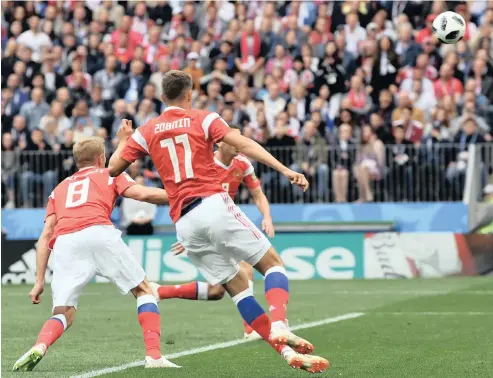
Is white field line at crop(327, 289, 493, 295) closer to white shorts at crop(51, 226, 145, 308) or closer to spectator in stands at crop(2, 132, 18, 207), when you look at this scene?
spectator in stands at crop(2, 132, 18, 207)

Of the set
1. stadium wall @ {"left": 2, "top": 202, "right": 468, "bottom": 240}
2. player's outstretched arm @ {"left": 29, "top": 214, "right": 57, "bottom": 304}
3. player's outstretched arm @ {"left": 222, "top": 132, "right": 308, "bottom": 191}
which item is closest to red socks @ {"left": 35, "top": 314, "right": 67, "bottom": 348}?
player's outstretched arm @ {"left": 29, "top": 214, "right": 57, "bottom": 304}

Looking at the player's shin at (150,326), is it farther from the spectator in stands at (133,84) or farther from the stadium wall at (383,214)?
the spectator in stands at (133,84)

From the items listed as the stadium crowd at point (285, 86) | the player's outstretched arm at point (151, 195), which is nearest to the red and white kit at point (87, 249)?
the player's outstretched arm at point (151, 195)

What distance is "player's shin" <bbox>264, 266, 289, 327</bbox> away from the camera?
26.2ft

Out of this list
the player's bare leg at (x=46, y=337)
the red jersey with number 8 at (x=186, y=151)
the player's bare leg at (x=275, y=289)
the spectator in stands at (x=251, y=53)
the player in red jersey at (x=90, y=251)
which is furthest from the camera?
the spectator in stands at (x=251, y=53)

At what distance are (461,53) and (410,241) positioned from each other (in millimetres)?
3884

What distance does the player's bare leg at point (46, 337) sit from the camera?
8383 mm

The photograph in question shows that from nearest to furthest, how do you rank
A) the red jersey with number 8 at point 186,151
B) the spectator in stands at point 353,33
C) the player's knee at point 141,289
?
the red jersey with number 8 at point 186,151
the player's knee at point 141,289
the spectator in stands at point 353,33

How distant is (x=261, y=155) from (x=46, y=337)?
7.58 ft

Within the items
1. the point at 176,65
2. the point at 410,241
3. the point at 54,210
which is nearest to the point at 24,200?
the point at 176,65

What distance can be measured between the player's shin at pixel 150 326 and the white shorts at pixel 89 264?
0.60 ft

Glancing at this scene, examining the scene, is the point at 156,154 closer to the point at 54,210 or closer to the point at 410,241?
the point at 54,210

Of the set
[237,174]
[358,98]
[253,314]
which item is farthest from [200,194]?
[358,98]

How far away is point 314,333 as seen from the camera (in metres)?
11.4
